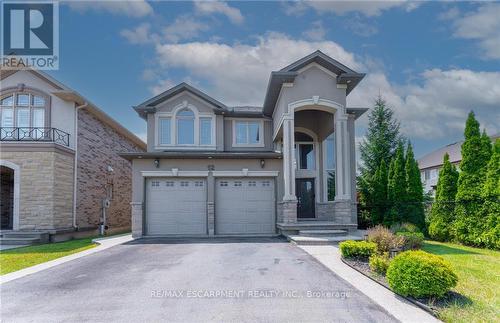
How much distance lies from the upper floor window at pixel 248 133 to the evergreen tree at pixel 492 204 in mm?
9428

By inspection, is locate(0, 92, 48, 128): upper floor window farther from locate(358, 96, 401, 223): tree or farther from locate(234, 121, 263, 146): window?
locate(358, 96, 401, 223): tree

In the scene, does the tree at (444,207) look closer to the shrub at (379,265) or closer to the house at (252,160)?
the house at (252,160)

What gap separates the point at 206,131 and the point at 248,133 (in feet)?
7.04

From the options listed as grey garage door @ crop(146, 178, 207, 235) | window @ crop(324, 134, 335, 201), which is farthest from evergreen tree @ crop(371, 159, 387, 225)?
grey garage door @ crop(146, 178, 207, 235)

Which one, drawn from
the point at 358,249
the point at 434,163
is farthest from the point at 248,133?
the point at 434,163

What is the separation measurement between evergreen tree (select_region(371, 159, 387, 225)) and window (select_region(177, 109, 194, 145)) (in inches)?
388

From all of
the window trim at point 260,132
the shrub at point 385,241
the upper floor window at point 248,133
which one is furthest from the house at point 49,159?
the shrub at point 385,241

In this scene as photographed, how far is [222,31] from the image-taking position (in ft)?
41.6

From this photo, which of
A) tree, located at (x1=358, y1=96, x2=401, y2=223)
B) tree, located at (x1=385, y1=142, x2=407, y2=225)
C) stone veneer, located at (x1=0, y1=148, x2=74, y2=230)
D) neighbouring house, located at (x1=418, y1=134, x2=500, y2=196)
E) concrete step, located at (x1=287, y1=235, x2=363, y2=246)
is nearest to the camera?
concrete step, located at (x1=287, y1=235, x2=363, y2=246)

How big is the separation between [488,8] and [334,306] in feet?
35.6

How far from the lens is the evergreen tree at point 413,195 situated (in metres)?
14.6

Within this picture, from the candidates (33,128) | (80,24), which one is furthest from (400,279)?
(33,128)

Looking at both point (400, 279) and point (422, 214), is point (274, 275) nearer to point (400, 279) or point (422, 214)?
point (400, 279)

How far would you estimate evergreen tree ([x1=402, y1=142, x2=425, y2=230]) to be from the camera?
14.6 metres
